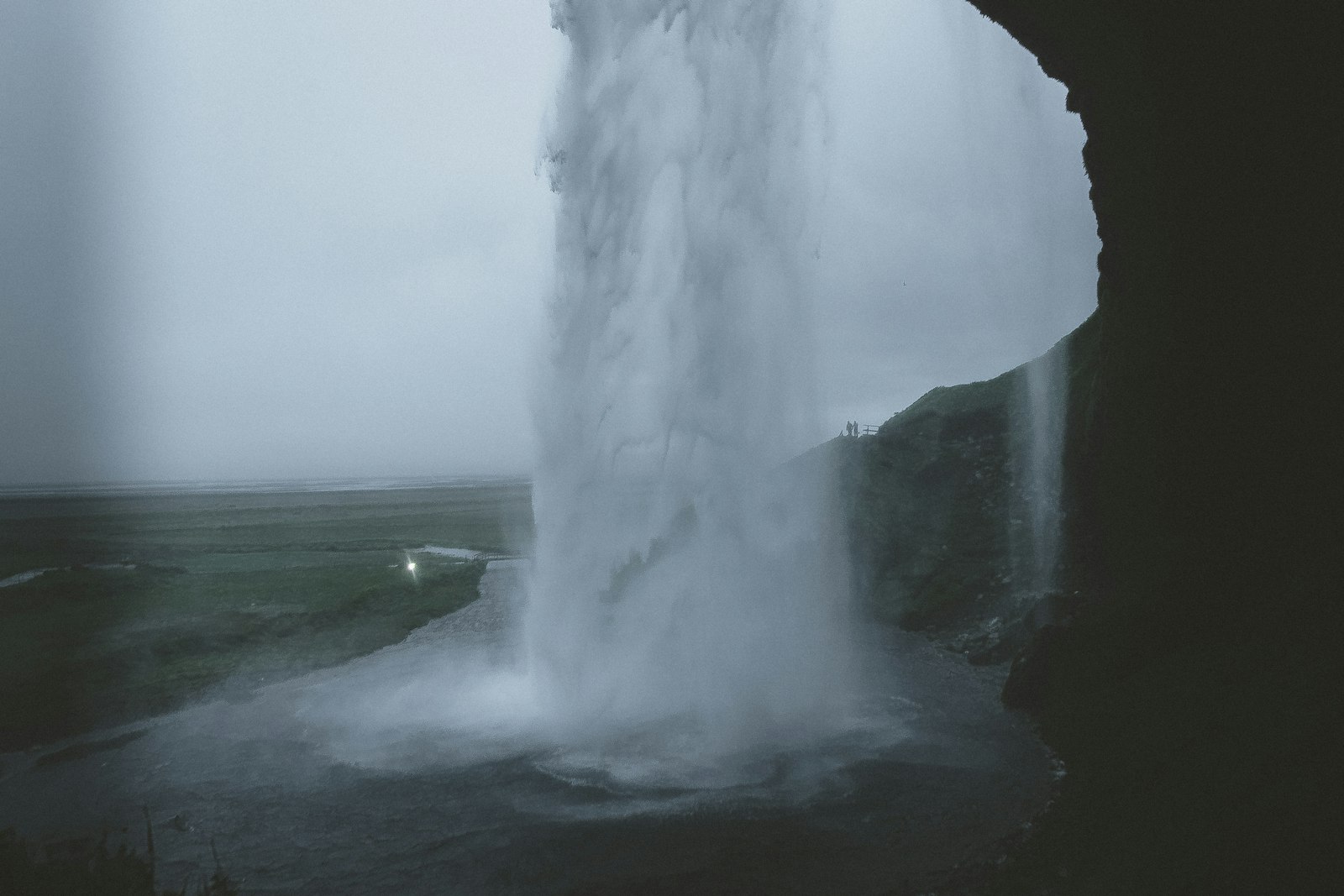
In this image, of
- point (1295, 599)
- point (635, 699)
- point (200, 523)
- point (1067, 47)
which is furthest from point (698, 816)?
point (200, 523)

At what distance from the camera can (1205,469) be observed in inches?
661

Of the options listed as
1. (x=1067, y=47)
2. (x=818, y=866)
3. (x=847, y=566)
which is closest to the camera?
(x=818, y=866)

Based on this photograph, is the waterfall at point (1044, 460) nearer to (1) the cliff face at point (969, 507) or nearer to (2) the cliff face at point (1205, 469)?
(1) the cliff face at point (969, 507)

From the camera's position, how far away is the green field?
2133 centimetres

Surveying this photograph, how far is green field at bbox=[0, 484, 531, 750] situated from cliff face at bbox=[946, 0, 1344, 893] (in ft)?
79.7

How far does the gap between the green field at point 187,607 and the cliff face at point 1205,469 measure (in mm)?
24295

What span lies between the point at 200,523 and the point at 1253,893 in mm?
97555

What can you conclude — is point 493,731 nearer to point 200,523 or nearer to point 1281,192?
point 1281,192

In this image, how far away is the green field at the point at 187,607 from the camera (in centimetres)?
2133

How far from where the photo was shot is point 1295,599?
44.3ft

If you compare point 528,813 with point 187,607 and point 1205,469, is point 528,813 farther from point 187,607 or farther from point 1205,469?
point 187,607

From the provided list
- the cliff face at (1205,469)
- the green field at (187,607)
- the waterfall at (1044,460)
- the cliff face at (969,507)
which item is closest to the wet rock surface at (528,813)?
the cliff face at (1205,469)

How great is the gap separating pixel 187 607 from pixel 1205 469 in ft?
133

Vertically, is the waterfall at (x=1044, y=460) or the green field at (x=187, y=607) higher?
the waterfall at (x=1044, y=460)
